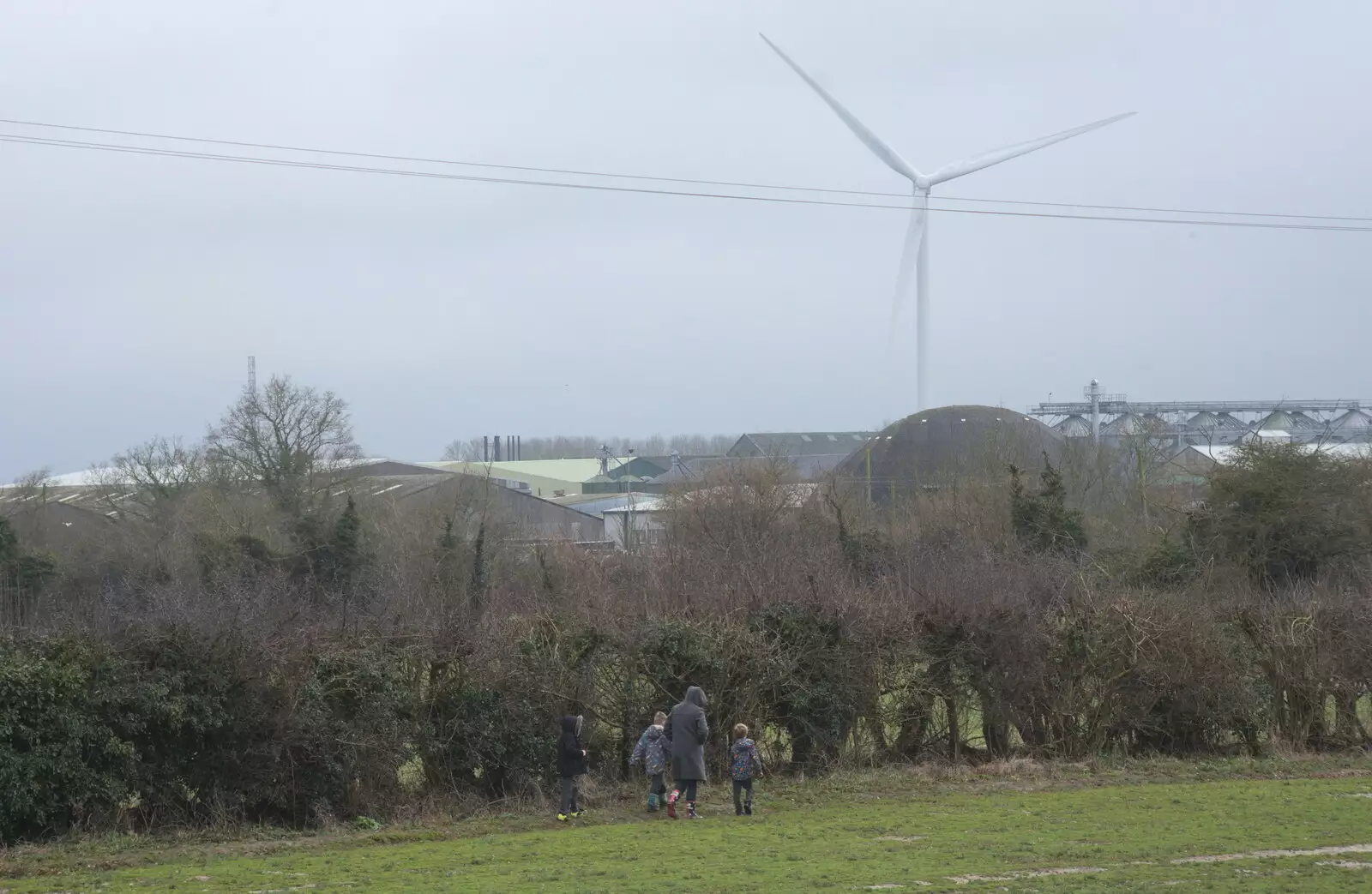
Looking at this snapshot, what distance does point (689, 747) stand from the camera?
856 inches

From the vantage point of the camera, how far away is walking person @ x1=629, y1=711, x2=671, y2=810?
73.2 ft

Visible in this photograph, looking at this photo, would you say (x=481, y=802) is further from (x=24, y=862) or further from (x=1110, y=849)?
(x=1110, y=849)

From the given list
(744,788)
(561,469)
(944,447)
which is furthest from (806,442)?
(744,788)

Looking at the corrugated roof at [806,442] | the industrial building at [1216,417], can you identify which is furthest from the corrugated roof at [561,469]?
the industrial building at [1216,417]

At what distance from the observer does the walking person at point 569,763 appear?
2225cm

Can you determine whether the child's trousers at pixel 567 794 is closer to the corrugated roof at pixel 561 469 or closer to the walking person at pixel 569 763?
the walking person at pixel 569 763

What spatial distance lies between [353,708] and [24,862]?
19.6 feet

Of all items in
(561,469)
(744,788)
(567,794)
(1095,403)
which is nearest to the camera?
(744,788)

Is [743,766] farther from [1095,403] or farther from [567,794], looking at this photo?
[1095,403]

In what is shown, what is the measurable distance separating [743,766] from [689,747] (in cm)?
95

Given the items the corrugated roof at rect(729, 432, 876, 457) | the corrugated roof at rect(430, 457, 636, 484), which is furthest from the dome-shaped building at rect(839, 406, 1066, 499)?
the corrugated roof at rect(430, 457, 636, 484)

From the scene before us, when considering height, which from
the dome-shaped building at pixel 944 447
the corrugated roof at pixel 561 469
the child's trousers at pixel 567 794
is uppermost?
the corrugated roof at pixel 561 469

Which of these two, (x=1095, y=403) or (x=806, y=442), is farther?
(x=806, y=442)

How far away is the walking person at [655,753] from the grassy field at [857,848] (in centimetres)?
48
